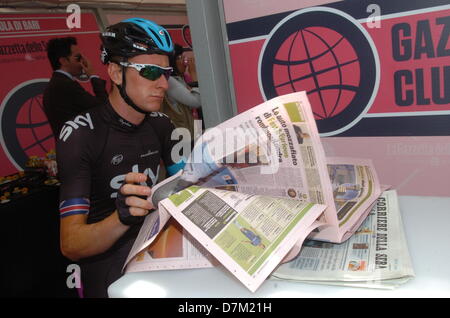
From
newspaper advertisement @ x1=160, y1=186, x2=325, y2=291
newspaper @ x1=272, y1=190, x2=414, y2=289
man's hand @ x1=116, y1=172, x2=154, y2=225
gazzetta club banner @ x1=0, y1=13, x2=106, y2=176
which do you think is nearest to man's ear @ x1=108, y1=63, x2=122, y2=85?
man's hand @ x1=116, y1=172, x2=154, y2=225

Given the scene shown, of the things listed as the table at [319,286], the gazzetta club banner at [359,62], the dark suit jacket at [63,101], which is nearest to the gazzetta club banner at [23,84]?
the dark suit jacket at [63,101]

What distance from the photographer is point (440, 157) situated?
935 mm

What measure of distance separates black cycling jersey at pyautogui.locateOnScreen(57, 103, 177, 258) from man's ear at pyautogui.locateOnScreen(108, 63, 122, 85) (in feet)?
0.33

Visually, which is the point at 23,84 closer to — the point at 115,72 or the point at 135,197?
the point at 115,72

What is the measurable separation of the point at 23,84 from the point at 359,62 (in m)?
4.03

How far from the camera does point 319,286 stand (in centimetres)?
54

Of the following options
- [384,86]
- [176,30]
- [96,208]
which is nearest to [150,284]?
[96,208]

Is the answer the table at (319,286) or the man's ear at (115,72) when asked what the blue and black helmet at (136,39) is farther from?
the table at (319,286)

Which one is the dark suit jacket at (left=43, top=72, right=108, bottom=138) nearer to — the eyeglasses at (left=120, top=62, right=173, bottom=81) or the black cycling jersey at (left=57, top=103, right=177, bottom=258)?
the black cycling jersey at (left=57, top=103, right=177, bottom=258)

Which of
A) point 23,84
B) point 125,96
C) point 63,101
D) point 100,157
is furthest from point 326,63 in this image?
point 23,84

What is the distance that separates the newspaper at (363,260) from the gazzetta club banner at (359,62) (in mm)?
393

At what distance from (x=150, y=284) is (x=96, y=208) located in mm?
667

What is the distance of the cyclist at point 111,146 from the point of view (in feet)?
3.31
